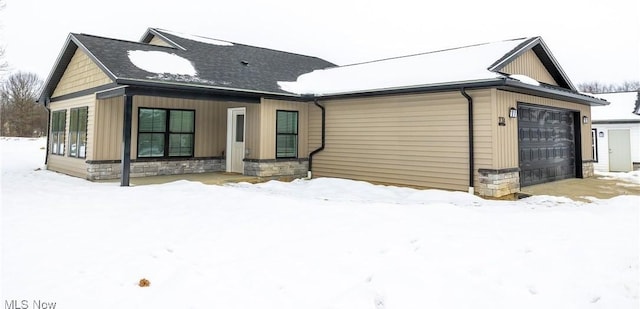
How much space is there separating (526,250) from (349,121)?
6887 mm

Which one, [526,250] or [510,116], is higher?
[510,116]

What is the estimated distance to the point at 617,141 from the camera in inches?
589

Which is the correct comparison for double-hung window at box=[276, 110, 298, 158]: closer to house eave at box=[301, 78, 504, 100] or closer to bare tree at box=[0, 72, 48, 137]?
house eave at box=[301, 78, 504, 100]

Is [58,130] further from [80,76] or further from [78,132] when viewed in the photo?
[80,76]

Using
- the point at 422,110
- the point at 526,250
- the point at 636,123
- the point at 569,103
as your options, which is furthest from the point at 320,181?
the point at 636,123

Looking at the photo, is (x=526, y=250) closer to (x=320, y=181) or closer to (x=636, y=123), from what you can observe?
(x=320, y=181)

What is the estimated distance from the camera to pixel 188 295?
3090mm

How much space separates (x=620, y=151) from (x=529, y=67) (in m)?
8.28

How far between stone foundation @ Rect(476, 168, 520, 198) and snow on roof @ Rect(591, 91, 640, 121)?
10.3 metres

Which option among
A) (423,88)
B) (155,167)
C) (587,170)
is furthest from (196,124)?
(587,170)

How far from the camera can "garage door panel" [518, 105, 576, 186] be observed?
30.0 ft

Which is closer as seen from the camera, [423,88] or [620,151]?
[423,88]

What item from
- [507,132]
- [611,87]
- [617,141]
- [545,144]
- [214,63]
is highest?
[611,87]

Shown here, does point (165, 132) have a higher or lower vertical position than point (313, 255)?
higher
